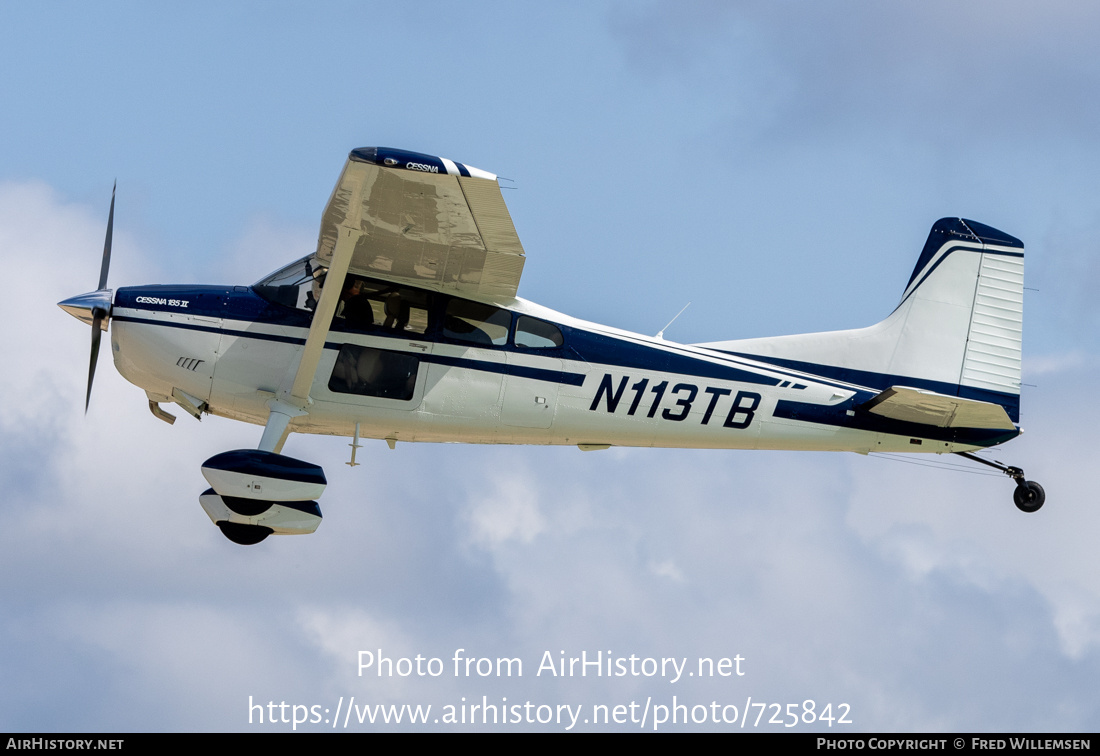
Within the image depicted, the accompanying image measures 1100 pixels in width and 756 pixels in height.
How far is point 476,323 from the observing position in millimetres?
11969

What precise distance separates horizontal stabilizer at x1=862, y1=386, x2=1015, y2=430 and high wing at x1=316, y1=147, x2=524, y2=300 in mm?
3716

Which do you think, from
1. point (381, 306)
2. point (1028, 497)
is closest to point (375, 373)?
point (381, 306)

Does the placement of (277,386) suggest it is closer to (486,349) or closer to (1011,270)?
(486,349)

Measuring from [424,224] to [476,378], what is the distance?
1607mm

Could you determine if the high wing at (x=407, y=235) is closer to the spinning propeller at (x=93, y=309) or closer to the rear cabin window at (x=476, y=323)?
the rear cabin window at (x=476, y=323)

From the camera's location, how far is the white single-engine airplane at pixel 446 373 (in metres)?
11.4

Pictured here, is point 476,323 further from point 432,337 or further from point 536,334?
point 536,334

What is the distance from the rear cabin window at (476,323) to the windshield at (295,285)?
124cm

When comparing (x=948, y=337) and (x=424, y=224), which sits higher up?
(x=424, y=224)

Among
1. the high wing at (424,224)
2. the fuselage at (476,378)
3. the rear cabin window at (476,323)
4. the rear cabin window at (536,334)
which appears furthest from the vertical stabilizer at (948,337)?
the high wing at (424,224)

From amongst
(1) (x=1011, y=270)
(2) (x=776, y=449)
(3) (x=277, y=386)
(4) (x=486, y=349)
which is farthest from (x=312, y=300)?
(1) (x=1011, y=270)

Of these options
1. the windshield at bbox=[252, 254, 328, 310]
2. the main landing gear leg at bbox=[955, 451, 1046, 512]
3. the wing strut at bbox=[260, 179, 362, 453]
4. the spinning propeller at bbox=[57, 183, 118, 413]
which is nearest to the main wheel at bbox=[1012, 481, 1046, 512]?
the main landing gear leg at bbox=[955, 451, 1046, 512]

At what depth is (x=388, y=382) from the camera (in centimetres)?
1183
